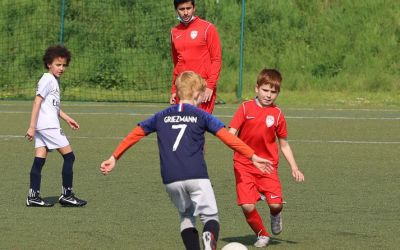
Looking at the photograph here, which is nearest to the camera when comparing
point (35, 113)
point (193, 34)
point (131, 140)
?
point (131, 140)

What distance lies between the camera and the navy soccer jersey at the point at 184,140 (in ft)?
23.9

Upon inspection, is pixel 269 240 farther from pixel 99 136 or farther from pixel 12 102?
pixel 12 102

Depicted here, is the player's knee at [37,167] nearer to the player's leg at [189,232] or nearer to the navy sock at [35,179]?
the navy sock at [35,179]

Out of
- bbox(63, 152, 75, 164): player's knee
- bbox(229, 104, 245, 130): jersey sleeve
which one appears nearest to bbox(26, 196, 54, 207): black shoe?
bbox(63, 152, 75, 164): player's knee

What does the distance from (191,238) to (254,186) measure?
128 centimetres

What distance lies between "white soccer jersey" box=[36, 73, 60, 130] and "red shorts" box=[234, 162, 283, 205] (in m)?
2.43

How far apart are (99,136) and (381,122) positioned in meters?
5.04

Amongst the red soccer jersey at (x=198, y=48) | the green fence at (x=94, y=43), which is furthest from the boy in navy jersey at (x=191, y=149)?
the green fence at (x=94, y=43)

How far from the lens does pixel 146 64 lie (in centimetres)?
2605

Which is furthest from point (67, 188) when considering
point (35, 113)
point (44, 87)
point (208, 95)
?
point (208, 95)

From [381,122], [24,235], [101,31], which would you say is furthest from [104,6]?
[24,235]

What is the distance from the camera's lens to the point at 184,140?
23.9 feet

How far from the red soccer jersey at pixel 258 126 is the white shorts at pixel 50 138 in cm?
237

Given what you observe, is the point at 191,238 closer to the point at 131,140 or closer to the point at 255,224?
the point at 131,140
